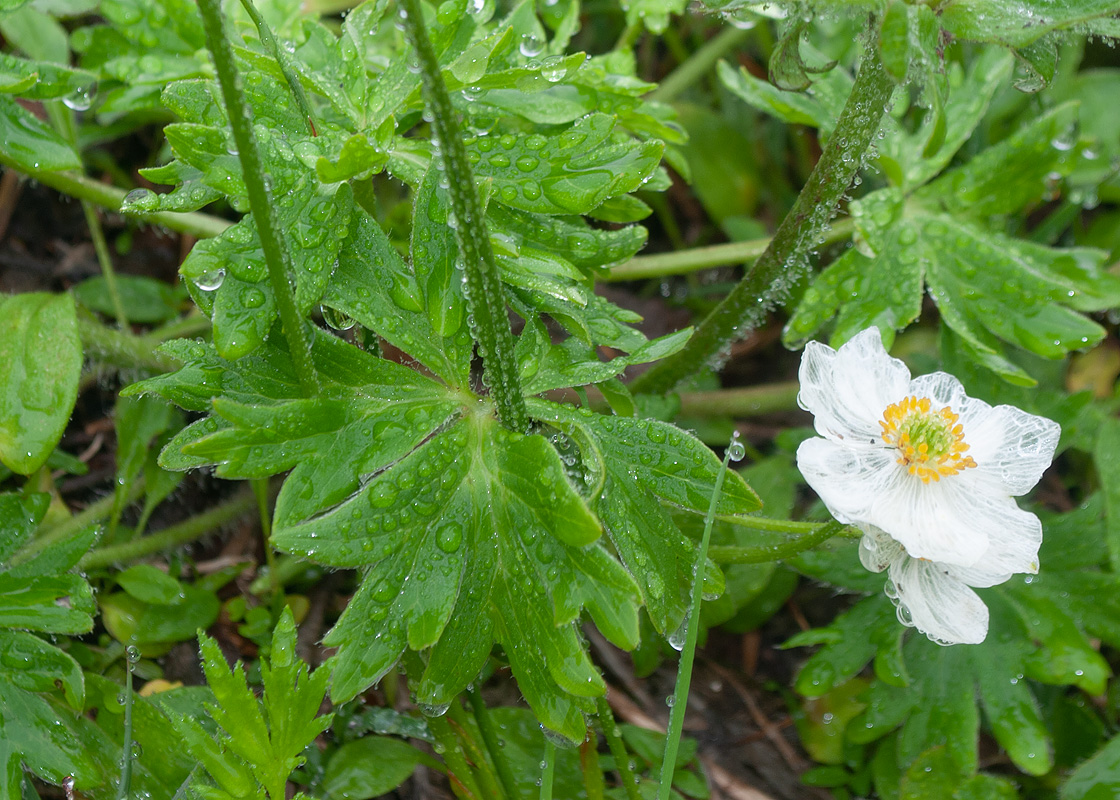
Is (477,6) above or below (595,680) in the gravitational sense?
above

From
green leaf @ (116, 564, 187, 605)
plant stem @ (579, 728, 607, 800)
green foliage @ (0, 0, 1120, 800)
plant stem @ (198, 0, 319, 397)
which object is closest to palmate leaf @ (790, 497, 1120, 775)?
green foliage @ (0, 0, 1120, 800)

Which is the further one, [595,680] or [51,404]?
[51,404]

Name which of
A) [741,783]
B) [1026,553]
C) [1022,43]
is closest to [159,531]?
[741,783]

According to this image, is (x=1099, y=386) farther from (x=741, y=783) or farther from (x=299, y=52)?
(x=299, y=52)

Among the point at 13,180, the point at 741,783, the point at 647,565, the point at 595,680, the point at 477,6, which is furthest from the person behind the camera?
the point at 13,180

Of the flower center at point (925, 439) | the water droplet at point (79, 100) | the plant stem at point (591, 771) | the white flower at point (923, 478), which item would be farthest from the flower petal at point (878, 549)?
the water droplet at point (79, 100)

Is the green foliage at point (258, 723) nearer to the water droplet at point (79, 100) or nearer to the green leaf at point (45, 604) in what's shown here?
the green leaf at point (45, 604)

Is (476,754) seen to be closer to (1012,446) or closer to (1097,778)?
(1012,446)
